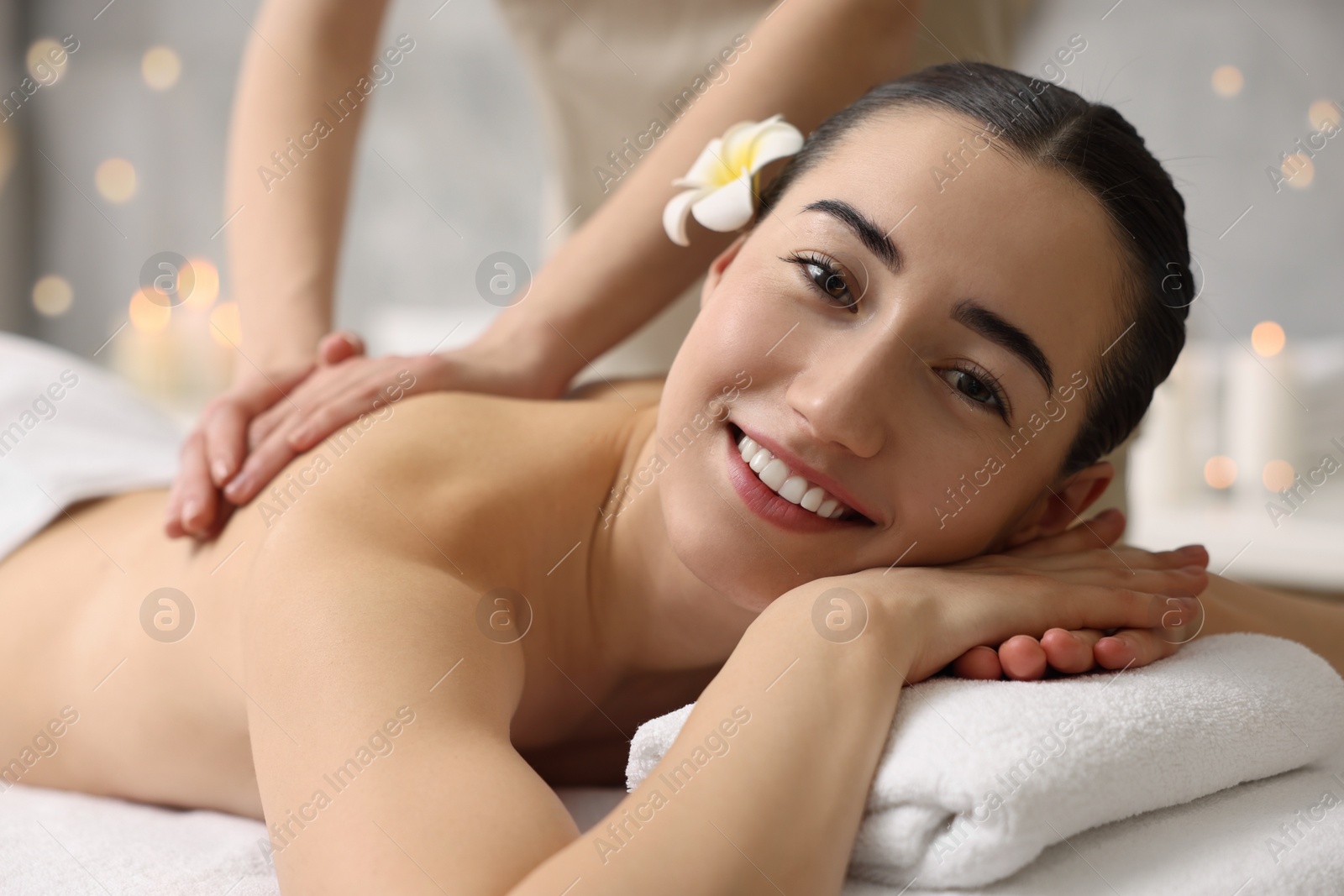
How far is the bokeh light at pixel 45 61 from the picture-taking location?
371 cm

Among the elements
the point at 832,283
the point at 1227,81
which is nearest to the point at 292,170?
the point at 832,283

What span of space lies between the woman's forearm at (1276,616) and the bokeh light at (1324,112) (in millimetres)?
1580

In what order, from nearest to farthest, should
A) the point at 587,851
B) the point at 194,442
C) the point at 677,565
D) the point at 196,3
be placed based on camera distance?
the point at 587,851 < the point at 677,565 < the point at 194,442 < the point at 196,3

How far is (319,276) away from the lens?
1.50 metres

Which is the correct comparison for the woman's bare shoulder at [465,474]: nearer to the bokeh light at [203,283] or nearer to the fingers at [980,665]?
the fingers at [980,665]

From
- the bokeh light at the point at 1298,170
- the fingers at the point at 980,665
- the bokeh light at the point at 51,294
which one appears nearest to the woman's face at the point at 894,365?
the fingers at the point at 980,665

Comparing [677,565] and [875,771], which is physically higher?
[875,771]

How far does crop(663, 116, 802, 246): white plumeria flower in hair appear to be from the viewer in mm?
1104

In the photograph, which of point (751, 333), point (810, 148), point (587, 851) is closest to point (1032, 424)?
point (751, 333)

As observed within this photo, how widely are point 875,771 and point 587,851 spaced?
0.20m

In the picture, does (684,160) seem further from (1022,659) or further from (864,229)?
(1022,659)

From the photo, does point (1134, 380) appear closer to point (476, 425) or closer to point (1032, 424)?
point (1032, 424)

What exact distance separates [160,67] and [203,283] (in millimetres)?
717

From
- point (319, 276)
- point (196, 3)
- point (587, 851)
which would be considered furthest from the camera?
point (196, 3)
